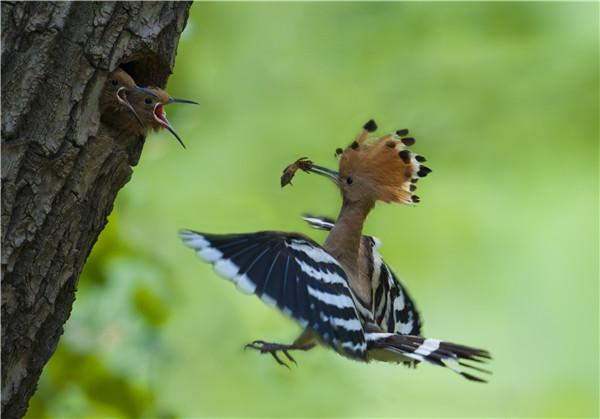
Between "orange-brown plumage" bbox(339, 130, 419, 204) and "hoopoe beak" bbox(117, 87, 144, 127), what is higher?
"orange-brown plumage" bbox(339, 130, 419, 204)

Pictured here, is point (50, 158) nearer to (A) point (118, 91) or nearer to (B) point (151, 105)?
(A) point (118, 91)

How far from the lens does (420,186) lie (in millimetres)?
4066

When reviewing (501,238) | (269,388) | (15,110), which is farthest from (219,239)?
(501,238)

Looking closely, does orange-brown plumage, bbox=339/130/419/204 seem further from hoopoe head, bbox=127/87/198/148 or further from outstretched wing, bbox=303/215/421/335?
hoopoe head, bbox=127/87/198/148

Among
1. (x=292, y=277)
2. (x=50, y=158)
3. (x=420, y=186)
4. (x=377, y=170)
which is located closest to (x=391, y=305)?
(x=377, y=170)

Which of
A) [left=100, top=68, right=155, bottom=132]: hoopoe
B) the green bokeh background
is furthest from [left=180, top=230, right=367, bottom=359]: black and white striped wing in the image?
the green bokeh background

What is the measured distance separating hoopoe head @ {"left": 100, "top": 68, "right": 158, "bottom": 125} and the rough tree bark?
0.06 meters

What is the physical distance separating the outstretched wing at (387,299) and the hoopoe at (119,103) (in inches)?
22.0

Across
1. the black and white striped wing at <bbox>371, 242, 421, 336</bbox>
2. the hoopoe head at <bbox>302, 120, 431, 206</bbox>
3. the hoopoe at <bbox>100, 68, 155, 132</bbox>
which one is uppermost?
the hoopoe head at <bbox>302, 120, 431, 206</bbox>

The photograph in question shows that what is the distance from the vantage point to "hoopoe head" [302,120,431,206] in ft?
7.13

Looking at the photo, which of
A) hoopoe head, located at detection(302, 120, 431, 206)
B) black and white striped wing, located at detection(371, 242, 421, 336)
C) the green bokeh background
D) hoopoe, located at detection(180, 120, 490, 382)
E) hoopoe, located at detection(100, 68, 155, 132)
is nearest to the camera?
hoopoe, located at detection(180, 120, 490, 382)

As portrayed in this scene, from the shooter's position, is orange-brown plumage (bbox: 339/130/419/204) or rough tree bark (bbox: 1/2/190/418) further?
orange-brown plumage (bbox: 339/130/419/204)

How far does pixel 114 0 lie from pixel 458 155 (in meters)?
2.58

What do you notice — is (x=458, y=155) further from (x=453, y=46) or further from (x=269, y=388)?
(x=269, y=388)
